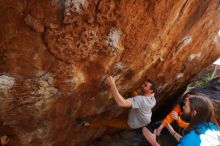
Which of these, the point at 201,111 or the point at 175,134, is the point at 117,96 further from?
the point at 175,134

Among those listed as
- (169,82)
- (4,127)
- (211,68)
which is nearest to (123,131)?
(169,82)

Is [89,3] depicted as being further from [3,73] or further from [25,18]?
[3,73]

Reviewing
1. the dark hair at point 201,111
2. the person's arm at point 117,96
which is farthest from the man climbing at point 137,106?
the dark hair at point 201,111

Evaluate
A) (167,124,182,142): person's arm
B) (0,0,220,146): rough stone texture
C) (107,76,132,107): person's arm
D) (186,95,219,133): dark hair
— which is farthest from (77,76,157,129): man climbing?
(167,124,182,142): person's arm

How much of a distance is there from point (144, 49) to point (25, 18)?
2092 millimetres

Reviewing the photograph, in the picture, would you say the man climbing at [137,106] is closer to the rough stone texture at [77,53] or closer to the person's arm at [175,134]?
the rough stone texture at [77,53]

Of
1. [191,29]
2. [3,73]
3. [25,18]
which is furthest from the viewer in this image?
[191,29]

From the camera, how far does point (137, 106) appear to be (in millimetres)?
4781

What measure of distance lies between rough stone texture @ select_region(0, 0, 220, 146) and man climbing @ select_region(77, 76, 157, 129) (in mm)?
171

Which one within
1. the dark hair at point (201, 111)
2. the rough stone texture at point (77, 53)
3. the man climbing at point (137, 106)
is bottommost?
the dark hair at point (201, 111)

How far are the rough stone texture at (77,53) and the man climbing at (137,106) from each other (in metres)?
0.17

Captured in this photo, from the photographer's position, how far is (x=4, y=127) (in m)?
4.37

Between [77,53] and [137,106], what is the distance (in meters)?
1.38

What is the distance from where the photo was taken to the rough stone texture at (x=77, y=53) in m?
3.58
